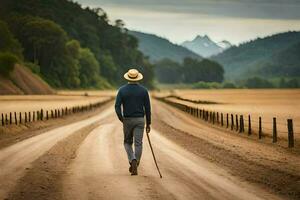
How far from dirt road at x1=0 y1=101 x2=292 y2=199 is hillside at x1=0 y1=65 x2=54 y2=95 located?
Answer: 10179cm

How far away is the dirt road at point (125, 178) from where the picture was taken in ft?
41.1

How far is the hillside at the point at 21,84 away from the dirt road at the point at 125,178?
334 ft

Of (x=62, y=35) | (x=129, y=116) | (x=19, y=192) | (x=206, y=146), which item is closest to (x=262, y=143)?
(x=206, y=146)

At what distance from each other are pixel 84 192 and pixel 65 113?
48.8 meters

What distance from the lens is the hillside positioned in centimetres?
12197

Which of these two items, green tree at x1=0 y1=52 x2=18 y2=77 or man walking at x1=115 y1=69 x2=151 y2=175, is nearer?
man walking at x1=115 y1=69 x2=151 y2=175

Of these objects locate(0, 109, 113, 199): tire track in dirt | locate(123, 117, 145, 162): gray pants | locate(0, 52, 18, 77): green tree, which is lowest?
locate(0, 109, 113, 199): tire track in dirt

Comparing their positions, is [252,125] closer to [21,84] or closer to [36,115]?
[36,115]

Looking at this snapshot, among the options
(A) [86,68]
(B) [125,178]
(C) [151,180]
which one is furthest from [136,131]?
(A) [86,68]

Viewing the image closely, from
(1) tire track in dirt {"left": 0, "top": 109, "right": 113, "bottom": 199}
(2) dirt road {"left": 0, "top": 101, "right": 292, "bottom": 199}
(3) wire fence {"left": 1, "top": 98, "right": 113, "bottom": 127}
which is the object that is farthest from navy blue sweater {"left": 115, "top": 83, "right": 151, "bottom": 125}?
(3) wire fence {"left": 1, "top": 98, "right": 113, "bottom": 127}

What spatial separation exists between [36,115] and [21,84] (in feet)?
242

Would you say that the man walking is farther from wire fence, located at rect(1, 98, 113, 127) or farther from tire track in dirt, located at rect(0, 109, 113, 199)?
wire fence, located at rect(1, 98, 113, 127)

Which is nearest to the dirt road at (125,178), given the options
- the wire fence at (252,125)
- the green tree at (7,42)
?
the wire fence at (252,125)

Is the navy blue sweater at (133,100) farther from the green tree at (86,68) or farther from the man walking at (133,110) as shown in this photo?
the green tree at (86,68)
